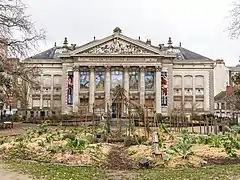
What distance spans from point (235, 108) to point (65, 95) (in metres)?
32.6

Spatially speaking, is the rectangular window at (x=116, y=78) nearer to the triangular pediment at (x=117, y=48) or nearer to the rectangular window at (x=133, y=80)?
the rectangular window at (x=133, y=80)

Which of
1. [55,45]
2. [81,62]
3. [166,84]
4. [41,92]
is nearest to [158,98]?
A: [166,84]

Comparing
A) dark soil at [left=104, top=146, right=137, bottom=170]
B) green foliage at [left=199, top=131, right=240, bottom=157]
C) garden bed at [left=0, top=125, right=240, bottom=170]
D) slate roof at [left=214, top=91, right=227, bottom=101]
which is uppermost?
slate roof at [left=214, top=91, right=227, bottom=101]

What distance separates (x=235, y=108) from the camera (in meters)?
58.6

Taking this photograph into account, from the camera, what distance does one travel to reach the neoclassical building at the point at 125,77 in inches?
2800

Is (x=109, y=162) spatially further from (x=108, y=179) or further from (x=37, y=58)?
(x=37, y=58)

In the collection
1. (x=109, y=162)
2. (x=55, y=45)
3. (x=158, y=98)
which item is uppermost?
(x=55, y=45)

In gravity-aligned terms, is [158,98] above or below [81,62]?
below

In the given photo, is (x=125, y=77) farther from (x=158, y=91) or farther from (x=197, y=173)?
(x=197, y=173)

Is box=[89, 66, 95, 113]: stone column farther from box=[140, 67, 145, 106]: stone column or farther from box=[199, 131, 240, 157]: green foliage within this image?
box=[199, 131, 240, 157]: green foliage

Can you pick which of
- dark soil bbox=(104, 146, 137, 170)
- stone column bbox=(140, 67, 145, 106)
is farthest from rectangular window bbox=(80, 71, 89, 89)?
dark soil bbox=(104, 146, 137, 170)

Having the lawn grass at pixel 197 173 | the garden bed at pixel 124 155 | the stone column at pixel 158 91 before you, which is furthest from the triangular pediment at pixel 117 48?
the lawn grass at pixel 197 173

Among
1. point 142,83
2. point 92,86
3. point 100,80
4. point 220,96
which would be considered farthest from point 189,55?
point 92,86

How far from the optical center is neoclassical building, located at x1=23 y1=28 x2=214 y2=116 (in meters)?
71.1
